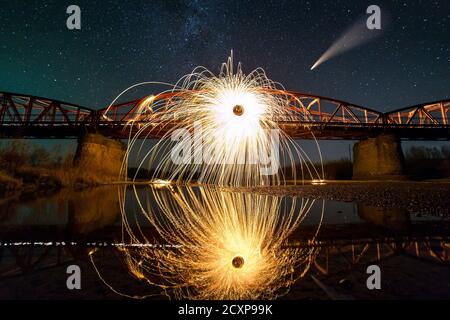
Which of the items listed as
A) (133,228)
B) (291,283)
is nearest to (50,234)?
(133,228)

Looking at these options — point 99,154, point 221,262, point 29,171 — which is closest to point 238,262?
point 221,262

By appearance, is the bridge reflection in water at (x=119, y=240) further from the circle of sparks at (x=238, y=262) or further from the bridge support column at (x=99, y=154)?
the bridge support column at (x=99, y=154)

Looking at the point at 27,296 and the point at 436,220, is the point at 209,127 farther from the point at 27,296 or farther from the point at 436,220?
the point at 27,296

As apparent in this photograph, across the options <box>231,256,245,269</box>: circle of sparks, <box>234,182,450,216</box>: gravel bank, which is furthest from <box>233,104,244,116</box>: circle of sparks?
<box>231,256,245,269</box>: circle of sparks

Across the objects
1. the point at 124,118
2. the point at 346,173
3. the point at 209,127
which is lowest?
the point at 346,173

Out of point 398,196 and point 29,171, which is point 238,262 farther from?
point 29,171
